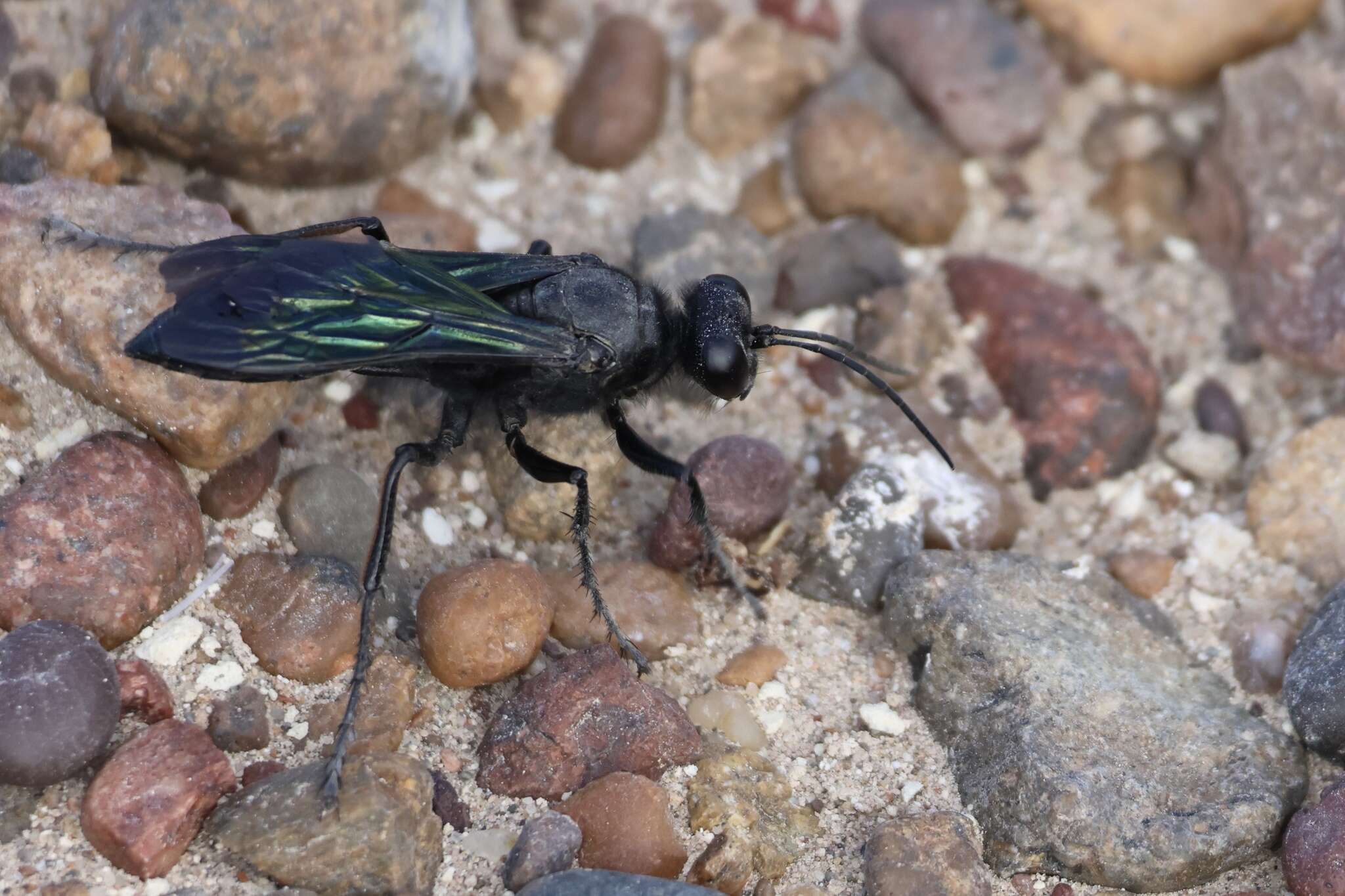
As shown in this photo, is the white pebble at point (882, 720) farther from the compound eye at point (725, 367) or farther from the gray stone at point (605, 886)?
the compound eye at point (725, 367)

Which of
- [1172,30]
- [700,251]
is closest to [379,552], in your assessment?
[700,251]

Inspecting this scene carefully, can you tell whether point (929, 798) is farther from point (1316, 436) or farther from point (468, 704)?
point (1316, 436)

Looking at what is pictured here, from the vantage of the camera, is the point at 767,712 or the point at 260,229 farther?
the point at 260,229

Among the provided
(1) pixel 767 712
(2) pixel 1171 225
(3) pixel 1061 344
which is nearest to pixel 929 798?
(1) pixel 767 712

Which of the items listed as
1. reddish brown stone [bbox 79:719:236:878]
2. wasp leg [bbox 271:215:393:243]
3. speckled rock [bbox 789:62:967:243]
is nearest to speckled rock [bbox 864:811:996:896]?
reddish brown stone [bbox 79:719:236:878]

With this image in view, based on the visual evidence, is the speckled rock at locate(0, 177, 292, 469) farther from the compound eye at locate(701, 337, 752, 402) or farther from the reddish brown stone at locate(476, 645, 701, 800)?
A: the compound eye at locate(701, 337, 752, 402)

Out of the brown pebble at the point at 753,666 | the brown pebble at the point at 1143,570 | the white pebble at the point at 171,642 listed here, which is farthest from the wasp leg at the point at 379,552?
the brown pebble at the point at 1143,570
